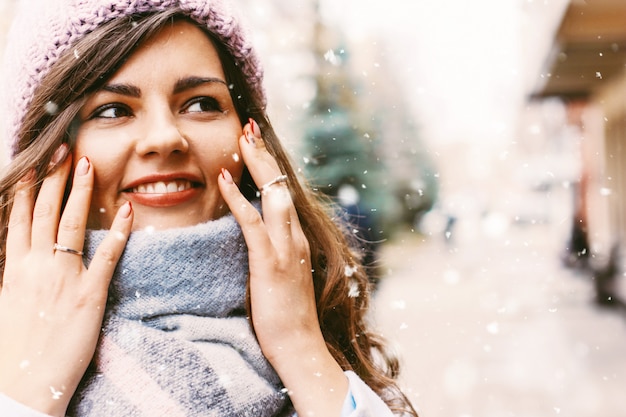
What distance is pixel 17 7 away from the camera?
4.05 feet

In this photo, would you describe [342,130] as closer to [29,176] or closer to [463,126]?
[29,176]

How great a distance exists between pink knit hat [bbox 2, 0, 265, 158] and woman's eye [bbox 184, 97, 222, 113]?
119mm

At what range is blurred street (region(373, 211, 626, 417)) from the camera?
4.33 meters

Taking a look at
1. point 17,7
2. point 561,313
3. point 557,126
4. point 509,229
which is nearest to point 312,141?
point 17,7

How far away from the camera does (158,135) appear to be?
1.05m

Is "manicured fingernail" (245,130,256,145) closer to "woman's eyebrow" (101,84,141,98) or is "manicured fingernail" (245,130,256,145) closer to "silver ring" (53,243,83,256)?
"woman's eyebrow" (101,84,141,98)

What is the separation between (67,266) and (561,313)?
841cm

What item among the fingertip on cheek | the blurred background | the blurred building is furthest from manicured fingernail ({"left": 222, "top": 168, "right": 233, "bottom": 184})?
the blurred building

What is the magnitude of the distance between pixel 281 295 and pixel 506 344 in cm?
590

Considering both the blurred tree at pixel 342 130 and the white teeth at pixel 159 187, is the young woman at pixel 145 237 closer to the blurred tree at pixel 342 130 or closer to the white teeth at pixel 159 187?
the white teeth at pixel 159 187

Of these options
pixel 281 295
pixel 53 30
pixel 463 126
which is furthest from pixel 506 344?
pixel 463 126

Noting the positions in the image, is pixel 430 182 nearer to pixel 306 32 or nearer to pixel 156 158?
pixel 306 32

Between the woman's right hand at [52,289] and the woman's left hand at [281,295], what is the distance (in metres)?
0.24

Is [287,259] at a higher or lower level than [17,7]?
lower
